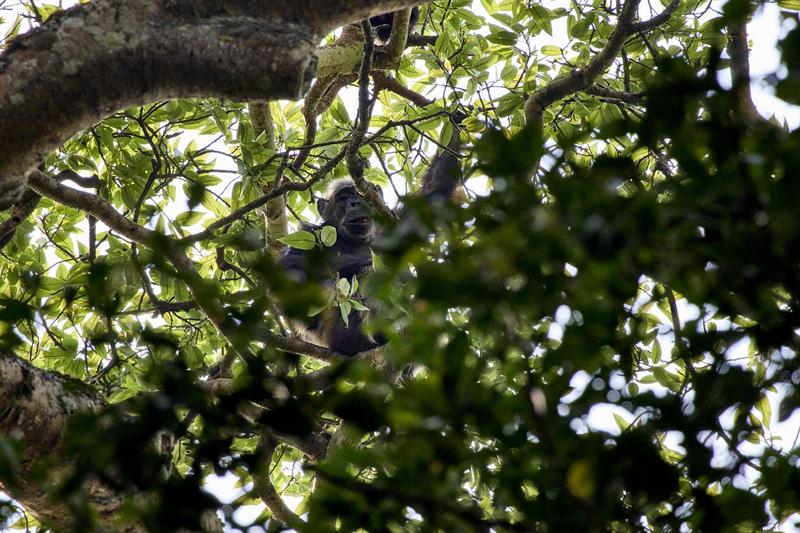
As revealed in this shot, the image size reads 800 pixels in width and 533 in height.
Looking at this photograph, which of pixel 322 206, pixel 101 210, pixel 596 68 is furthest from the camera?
pixel 322 206

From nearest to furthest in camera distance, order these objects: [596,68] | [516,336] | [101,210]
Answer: [516,336] → [101,210] → [596,68]

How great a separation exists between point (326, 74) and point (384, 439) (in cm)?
318

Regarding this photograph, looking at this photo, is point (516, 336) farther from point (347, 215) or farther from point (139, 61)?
point (347, 215)

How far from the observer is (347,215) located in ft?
23.6

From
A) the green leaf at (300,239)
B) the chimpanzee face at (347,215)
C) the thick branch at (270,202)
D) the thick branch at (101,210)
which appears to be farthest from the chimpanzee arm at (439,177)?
the thick branch at (101,210)

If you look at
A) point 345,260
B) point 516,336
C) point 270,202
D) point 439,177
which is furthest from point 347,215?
point 516,336

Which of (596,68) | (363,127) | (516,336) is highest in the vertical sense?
(596,68)

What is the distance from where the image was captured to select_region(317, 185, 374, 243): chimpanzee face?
7105mm

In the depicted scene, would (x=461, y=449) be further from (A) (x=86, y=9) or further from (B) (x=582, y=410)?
(A) (x=86, y=9)

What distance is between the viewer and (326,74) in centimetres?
442

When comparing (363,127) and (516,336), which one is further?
(363,127)

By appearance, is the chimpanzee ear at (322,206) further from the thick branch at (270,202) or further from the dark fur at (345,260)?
the thick branch at (270,202)

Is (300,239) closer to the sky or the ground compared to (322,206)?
closer to the ground

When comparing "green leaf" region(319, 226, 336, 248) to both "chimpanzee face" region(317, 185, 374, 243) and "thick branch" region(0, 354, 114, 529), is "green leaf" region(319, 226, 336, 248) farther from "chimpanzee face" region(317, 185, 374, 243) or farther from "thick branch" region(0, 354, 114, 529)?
"chimpanzee face" region(317, 185, 374, 243)
